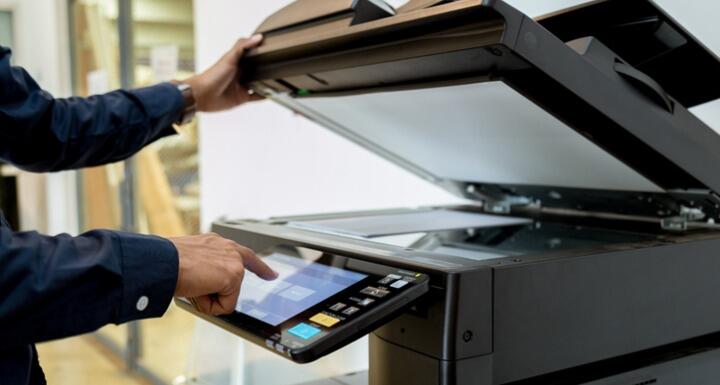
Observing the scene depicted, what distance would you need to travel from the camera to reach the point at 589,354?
0.71 m

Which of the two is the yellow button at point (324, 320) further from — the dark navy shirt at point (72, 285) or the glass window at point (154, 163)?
the glass window at point (154, 163)

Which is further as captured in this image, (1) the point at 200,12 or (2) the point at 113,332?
(2) the point at 113,332

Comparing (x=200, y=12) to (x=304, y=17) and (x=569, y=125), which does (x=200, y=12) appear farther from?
(x=569, y=125)

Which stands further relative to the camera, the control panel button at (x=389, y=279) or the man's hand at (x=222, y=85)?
the man's hand at (x=222, y=85)

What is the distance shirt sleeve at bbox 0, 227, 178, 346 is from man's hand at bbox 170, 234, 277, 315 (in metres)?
0.01

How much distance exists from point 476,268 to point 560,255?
0.13 metres

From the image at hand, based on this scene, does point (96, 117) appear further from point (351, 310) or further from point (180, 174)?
point (180, 174)

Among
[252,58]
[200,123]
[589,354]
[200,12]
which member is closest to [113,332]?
[200,123]

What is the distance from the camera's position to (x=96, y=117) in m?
1.15

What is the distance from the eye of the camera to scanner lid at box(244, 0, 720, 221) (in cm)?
65

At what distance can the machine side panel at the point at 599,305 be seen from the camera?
2.16 ft

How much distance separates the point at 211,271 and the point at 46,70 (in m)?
4.33

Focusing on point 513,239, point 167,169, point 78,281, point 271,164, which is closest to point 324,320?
point 78,281

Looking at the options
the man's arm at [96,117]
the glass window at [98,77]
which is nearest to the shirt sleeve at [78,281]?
the man's arm at [96,117]
